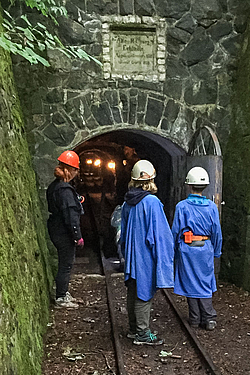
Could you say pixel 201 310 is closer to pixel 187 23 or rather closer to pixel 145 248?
pixel 145 248

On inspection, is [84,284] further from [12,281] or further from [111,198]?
[111,198]

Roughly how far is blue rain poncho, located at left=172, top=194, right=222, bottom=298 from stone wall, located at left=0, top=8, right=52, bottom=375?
183 centimetres

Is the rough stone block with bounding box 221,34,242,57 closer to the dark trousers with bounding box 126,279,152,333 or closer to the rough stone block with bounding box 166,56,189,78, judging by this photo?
the rough stone block with bounding box 166,56,189,78

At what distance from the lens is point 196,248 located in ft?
15.6

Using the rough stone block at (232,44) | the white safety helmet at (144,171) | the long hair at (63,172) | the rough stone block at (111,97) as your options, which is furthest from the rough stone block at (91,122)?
the rough stone block at (232,44)

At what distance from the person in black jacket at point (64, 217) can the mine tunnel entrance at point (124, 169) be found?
88.1 inches

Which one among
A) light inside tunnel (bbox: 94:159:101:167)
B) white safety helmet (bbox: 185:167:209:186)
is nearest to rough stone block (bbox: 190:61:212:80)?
white safety helmet (bbox: 185:167:209:186)

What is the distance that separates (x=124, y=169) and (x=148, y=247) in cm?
1216

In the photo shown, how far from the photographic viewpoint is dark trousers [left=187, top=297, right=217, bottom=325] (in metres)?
4.83

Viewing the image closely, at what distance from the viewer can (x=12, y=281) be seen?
10.0 ft

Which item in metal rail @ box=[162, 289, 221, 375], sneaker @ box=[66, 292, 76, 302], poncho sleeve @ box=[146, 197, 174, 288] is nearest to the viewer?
A: metal rail @ box=[162, 289, 221, 375]

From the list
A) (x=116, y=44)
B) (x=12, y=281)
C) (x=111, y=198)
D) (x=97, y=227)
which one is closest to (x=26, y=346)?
(x=12, y=281)

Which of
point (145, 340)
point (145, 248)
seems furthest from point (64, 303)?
point (145, 248)

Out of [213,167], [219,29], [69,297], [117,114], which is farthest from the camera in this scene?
[219,29]
